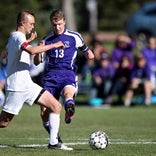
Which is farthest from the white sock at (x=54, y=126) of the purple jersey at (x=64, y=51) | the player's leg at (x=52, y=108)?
the purple jersey at (x=64, y=51)

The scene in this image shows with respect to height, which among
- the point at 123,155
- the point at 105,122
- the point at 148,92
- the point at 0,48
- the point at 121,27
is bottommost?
the point at 123,155

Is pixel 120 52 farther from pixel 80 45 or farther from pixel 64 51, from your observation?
pixel 64 51

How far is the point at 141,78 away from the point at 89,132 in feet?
22.9

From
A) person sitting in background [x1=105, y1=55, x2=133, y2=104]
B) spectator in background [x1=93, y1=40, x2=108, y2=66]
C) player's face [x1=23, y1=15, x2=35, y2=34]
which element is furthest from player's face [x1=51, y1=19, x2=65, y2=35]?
spectator in background [x1=93, y1=40, x2=108, y2=66]

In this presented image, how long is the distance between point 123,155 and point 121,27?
53558 mm

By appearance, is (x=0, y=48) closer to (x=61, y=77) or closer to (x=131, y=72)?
(x=131, y=72)

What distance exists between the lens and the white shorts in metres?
10.3

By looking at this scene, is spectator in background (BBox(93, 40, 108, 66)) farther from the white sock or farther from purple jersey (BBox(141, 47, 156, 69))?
the white sock

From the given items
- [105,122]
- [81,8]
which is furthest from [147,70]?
[81,8]

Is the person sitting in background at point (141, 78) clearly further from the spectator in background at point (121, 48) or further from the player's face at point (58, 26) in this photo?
the player's face at point (58, 26)

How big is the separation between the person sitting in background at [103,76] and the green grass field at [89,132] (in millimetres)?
1137

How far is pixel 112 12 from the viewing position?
63969mm

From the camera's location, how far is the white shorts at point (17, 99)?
1032 centimetres

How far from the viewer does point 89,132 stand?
13.3 meters
